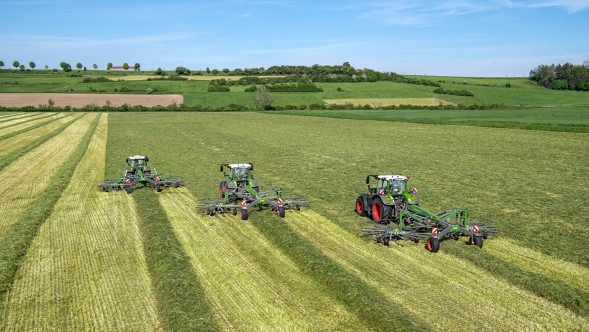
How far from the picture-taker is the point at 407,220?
16.5m

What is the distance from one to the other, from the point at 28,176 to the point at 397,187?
21.8m

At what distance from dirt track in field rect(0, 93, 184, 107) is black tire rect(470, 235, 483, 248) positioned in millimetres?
103850

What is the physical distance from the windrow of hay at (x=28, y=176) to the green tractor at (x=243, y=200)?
24.5 ft

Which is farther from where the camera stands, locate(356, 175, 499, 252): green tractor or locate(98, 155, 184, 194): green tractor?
locate(98, 155, 184, 194): green tractor

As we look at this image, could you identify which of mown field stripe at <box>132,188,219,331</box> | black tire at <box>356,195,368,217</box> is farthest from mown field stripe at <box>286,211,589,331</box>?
mown field stripe at <box>132,188,219,331</box>

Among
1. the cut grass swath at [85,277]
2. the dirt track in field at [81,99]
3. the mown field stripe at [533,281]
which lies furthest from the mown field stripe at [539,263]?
the dirt track in field at [81,99]

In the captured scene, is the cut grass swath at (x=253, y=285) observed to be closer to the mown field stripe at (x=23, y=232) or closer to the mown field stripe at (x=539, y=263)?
the mown field stripe at (x=23, y=232)

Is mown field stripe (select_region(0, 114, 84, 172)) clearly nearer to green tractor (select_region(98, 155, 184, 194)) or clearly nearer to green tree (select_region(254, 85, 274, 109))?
green tractor (select_region(98, 155, 184, 194))

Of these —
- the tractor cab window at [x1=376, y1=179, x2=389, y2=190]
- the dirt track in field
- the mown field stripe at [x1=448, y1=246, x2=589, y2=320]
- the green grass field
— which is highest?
the green grass field

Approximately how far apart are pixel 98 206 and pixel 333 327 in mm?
13973

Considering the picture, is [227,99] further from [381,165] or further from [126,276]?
[126,276]

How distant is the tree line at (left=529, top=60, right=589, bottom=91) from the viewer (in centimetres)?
14550

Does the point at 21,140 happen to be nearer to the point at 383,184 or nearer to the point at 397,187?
the point at 383,184

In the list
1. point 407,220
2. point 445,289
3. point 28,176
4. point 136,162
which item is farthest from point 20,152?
point 445,289
